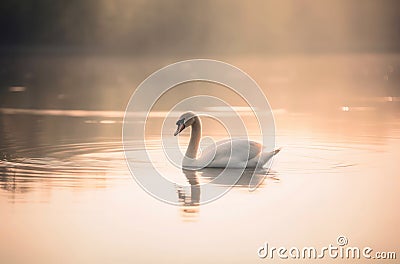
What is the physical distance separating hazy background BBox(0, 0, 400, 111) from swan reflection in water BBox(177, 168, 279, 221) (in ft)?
28.4

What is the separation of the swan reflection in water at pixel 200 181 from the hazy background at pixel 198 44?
28.4ft

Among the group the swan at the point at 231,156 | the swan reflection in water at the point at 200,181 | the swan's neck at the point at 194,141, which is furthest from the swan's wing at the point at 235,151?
the swan's neck at the point at 194,141

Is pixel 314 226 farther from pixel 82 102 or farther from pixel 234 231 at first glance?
pixel 82 102

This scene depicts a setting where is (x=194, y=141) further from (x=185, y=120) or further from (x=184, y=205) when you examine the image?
(x=184, y=205)

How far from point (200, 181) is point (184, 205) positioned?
1.11 m

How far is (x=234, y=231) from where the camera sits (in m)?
7.77

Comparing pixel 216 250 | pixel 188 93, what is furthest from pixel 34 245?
pixel 188 93


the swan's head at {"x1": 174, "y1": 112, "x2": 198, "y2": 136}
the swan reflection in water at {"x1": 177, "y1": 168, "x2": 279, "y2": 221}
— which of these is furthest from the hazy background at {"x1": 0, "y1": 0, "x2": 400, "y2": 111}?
the swan reflection in water at {"x1": 177, "y1": 168, "x2": 279, "y2": 221}

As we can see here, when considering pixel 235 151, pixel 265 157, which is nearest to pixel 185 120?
pixel 235 151

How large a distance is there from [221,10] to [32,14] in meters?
7.76

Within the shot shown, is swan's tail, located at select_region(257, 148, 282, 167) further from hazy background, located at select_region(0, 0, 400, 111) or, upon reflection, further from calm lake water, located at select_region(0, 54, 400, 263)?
hazy background, located at select_region(0, 0, 400, 111)

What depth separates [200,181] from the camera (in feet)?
32.3

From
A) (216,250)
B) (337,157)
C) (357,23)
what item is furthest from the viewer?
(357,23)

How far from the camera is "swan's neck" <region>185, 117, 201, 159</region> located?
35.7 ft
